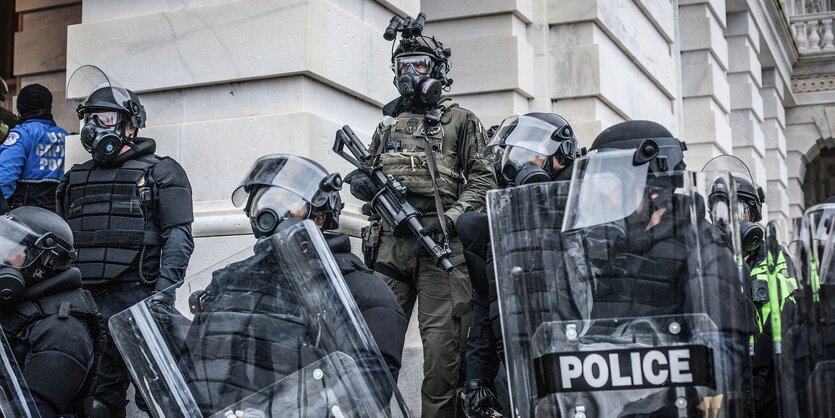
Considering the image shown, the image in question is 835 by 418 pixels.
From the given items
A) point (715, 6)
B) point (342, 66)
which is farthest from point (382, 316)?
point (715, 6)

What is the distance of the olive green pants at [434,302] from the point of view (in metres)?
5.25

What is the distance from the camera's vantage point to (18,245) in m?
3.93

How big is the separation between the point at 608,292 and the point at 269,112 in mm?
3911

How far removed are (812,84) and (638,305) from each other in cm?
2008

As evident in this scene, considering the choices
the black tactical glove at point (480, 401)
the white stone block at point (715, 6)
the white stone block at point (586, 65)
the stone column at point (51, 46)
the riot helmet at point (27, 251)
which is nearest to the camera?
the riot helmet at point (27, 251)

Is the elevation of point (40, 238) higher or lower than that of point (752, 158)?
lower

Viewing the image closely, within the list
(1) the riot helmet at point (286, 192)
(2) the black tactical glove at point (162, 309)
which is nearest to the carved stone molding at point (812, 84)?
(1) the riot helmet at point (286, 192)

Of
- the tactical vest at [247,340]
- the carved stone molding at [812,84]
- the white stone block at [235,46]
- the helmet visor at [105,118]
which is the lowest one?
the tactical vest at [247,340]

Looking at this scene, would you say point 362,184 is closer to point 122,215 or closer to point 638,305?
point 122,215

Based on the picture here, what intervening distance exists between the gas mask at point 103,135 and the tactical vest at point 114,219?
0.09 metres

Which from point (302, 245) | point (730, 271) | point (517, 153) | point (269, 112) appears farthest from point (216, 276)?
point (269, 112)

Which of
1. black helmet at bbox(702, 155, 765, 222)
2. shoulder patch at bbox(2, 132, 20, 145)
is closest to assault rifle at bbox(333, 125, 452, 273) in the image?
black helmet at bbox(702, 155, 765, 222)

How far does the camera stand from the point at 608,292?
7.48ft

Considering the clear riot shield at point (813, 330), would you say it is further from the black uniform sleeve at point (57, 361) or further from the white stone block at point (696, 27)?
the white stone block at point (696, 27)
